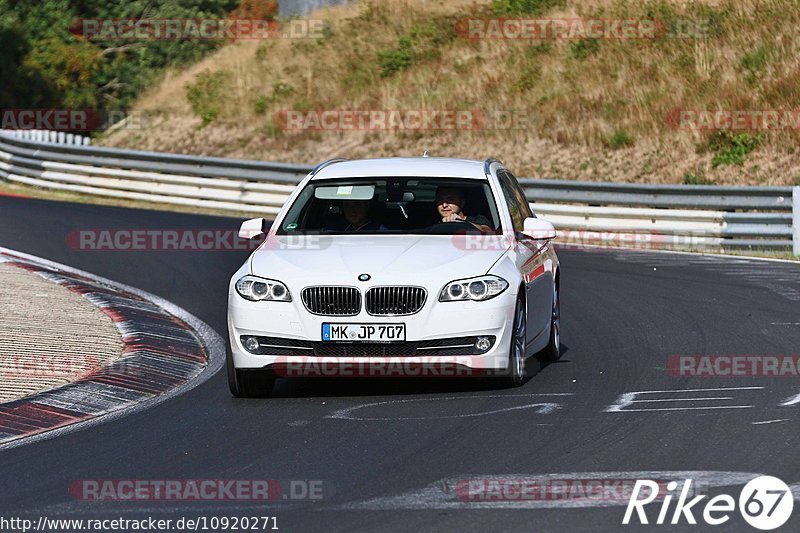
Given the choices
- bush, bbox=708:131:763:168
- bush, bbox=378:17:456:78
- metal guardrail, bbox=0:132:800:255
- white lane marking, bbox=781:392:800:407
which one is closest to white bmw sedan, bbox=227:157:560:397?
white lane marking, bbox=781:392:800:407

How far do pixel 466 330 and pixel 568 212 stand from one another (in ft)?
44.9

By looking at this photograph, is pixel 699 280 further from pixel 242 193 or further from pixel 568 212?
pixel 242 193

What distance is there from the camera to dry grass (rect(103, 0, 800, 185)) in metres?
29.3

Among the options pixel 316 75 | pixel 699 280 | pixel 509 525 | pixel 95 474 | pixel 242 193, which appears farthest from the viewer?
pixel 316 75

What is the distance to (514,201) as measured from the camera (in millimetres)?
11664

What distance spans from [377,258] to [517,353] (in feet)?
3.81

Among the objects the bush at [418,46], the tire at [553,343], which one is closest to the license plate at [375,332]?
the tire at [553,343]

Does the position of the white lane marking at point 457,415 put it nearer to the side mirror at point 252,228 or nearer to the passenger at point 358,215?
the passenger at point 358,215

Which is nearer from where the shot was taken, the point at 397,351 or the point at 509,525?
the point at 509,525

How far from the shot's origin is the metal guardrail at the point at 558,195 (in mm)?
21234

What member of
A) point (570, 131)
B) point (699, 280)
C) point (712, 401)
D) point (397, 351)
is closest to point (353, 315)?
point (397, 351)

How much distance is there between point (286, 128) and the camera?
116 ft

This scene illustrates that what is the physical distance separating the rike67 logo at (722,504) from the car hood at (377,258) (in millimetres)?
3099

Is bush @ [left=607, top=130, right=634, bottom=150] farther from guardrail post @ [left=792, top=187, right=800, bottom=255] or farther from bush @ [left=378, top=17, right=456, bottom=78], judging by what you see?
guardrail post @ [left=792, top=187, right=800, bottom=255]
